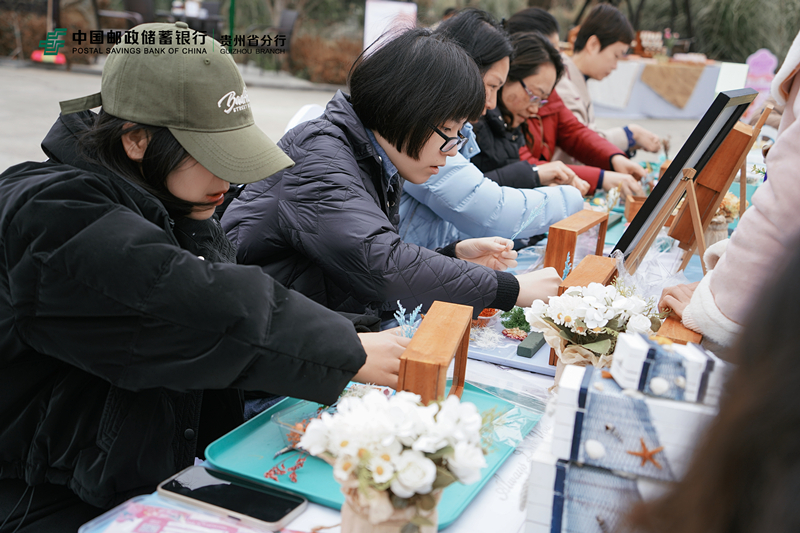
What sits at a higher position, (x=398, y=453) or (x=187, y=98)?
Answer: (x=187, y=98)

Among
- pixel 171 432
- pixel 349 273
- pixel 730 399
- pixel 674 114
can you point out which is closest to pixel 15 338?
pixel 171 432

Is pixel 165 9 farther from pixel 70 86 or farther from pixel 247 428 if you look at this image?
pixel 247 428

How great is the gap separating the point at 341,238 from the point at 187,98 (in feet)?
2.05

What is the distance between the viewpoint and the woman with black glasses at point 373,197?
172cm

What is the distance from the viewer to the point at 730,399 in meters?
0.51

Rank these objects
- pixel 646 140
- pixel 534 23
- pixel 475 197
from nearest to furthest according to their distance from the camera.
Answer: pixel 475 197 < pixel 534 23 < pixel 646 140

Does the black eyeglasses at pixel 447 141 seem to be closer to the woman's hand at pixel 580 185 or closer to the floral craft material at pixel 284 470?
the floral craft material at pixel 284 470

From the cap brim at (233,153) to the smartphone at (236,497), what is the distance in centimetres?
54

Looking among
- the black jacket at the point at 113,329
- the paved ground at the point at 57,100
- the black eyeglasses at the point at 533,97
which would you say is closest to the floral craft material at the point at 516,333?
the black jacket at the point at 113,329

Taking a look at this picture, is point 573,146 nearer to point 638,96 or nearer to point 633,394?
point 633,394

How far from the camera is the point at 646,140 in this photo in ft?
15.5

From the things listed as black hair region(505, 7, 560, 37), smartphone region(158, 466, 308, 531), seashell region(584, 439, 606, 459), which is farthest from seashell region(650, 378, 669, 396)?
black hair region(505, 7, 560, 37)

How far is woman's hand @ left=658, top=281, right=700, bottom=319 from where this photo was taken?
1.53 meters

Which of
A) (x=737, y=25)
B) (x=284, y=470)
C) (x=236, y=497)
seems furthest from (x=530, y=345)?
(x=737, y=25)
